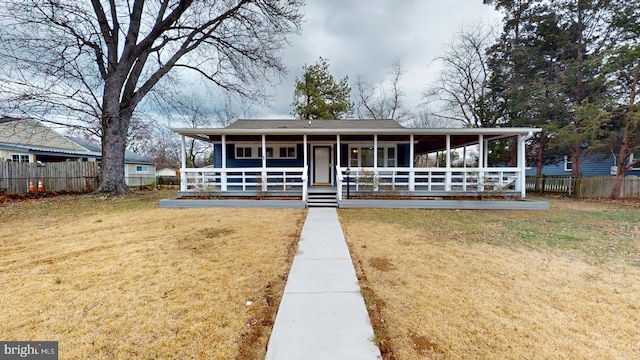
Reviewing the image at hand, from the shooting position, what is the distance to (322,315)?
2412mm

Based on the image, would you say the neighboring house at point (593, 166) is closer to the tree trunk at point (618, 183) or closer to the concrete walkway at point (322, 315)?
the tree trunk at point (618, 183)

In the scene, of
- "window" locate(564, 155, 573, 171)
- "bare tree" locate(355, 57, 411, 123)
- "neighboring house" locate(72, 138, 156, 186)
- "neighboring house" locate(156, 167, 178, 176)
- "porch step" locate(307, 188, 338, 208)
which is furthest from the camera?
"neighboring house" locate(156, 167, 178, 176)

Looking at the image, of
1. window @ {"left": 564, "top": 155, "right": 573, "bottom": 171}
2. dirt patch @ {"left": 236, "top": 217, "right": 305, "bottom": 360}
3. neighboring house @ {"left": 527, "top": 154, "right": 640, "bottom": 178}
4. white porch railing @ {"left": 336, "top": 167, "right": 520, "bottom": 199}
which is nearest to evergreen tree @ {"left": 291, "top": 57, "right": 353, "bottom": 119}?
white porch railing @ {"left": 336, "top": 167, "right": 520, "bottom": 199}

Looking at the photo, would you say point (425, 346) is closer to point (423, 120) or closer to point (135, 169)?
point (423, 120)

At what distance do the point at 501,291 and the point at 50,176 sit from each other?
18.4 m

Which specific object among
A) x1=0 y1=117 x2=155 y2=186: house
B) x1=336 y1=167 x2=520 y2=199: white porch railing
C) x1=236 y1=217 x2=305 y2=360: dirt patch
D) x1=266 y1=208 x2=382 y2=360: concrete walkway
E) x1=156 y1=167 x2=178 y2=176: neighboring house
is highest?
x1=0 y1=117 x2=155 y2=186: house

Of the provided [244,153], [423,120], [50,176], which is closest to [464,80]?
[423,120]

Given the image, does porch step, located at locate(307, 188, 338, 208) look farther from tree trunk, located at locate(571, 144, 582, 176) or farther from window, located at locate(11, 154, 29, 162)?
window, located at locate(11, 154, 29, 162)

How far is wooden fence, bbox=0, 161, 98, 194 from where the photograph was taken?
11203mm

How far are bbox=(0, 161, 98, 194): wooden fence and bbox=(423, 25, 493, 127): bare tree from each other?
23370 mm

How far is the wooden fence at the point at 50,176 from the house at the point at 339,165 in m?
6.52

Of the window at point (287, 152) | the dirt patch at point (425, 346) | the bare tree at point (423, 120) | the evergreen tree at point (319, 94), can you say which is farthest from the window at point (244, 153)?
the bare tree at point (423, 120)

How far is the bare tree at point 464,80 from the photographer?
18.5m

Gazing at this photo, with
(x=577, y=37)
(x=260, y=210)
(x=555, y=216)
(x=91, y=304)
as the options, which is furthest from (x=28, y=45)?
(x=577, y=37)
